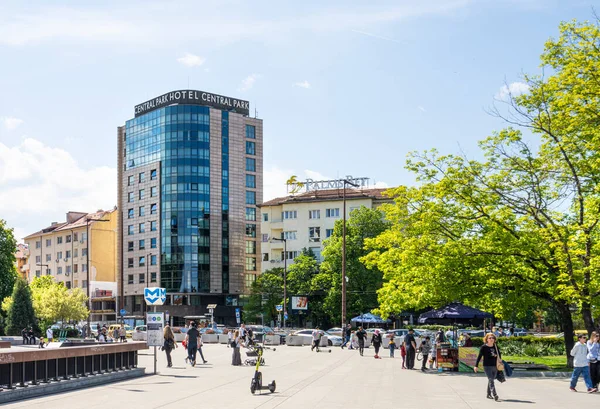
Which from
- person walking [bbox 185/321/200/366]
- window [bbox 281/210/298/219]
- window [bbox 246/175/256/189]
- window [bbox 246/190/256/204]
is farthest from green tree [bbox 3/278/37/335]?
person walking [bbox 185/321/200/366]

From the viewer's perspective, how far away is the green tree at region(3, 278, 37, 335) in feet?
225

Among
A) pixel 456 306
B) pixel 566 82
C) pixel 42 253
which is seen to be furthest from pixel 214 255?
pixel 566 82

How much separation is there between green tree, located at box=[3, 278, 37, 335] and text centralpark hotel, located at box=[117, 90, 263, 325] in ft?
104

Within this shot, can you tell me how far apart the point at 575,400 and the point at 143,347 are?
13849 mm

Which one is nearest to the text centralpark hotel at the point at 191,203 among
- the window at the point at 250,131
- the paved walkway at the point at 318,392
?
the window at the point at 250,131

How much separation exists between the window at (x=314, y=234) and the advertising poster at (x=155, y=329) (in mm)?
72658

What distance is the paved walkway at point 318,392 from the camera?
16.3 metres

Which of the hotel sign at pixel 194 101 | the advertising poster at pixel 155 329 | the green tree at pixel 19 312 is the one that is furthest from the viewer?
the hotel sign at pixel 194 101

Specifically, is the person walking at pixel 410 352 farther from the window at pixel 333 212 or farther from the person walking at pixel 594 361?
the window at pixel 333 212

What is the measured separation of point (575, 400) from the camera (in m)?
17.8

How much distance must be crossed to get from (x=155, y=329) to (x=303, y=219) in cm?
7422

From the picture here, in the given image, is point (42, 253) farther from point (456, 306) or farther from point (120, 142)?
point (456, 306)

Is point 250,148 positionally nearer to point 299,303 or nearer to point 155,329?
point 299,303

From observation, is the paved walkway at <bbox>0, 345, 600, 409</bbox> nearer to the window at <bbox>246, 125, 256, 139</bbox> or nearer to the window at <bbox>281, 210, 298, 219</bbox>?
the window at <bbox>281, 210, 298, 219</bbox>
